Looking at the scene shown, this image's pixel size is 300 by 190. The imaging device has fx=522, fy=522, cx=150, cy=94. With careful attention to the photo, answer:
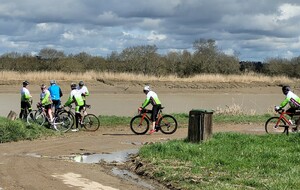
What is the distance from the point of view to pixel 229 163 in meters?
11.2

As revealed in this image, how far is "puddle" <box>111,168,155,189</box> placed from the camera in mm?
Answer: 10173

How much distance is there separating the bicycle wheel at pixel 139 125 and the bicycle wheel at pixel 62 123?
242 cm

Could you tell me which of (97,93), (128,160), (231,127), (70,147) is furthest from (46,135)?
(97,93)

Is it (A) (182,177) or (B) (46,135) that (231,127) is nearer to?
(B) (46,135)

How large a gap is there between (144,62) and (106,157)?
49640mm

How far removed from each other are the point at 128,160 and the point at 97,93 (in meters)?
35.6

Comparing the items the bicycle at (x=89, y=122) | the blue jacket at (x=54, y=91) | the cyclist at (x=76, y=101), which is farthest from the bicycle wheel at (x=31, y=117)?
the bicycle at (x=89, y=122)

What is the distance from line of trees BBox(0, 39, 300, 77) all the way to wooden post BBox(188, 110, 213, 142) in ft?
150

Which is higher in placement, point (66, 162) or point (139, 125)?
point (139, 125)

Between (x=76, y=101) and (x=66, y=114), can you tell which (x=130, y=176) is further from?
(x=76, y=101)

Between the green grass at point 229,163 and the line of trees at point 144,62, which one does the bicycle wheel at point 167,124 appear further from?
the line of trees at point 144,62

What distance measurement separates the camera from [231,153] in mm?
12367

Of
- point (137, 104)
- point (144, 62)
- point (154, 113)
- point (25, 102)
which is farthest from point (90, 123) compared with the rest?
point (144, 62)

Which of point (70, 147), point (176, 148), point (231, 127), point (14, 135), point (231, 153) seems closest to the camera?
point (231, 153)
